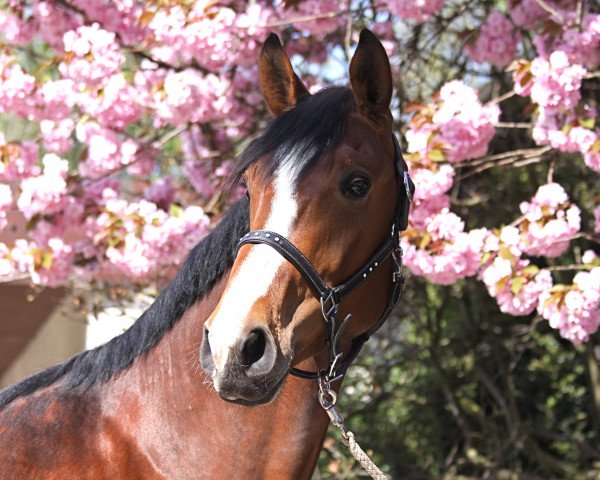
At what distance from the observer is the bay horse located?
1.82m

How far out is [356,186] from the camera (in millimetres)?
1891

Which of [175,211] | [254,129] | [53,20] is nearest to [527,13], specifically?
[254,129]

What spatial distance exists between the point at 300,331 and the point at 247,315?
0.62ft

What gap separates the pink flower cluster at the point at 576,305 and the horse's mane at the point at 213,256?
141cm

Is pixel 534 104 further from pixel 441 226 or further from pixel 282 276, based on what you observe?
pixel 282 276

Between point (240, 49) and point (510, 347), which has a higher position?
point (240, 49)

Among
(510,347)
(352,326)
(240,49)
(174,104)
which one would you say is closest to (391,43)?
(240,49)

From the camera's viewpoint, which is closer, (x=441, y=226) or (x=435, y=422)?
(x=441, y=226)

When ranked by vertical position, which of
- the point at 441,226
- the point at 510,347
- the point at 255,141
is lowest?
the point at 510,347

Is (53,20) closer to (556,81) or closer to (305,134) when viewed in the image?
(556,81)

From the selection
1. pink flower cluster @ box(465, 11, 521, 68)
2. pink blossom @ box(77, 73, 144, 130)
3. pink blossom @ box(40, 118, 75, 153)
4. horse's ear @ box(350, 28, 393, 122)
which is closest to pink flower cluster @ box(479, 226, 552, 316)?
pink flower cluster @ box(465, 11, 521, 68)

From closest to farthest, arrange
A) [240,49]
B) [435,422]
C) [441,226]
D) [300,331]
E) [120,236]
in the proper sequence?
[300,331]
[441,226]
[120,236]
[240,49]
[435,422]

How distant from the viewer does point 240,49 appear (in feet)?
12.9

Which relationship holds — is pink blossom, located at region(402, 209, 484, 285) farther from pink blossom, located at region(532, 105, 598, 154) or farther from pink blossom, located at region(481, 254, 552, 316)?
pink blossom, located at region(532, 105, 598, 154)
